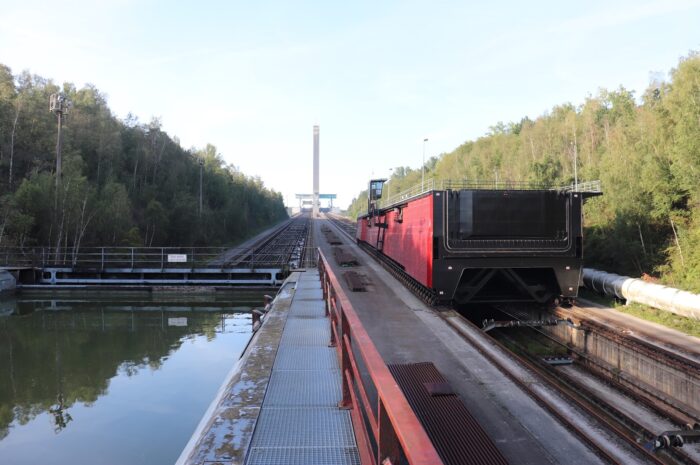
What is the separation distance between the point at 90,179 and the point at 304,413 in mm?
37824

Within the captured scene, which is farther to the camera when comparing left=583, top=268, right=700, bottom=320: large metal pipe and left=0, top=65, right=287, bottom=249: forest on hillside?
left=0, top=65, right=287, bottom=249: forest on hillside

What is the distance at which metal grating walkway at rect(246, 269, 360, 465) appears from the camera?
402 cm

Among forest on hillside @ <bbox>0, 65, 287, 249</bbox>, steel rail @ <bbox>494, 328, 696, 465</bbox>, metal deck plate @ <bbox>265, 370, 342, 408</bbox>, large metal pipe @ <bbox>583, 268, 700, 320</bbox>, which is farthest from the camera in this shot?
forest on hillside @ <bbox>0, 65, 287, 249</bbox>

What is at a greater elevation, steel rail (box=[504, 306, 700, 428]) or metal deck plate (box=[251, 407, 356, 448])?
metal deck plate (box=[251, 407, 356, 448])

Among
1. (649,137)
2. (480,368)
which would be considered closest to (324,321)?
(480,368)

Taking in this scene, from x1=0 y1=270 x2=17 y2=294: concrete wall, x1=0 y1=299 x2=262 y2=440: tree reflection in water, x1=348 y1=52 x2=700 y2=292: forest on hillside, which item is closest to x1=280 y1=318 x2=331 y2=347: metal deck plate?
x1=0 y1=299 x2=262 y2=440: tree reflection in water

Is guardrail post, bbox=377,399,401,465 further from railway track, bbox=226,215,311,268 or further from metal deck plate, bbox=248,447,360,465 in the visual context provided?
railway track, bbox=226,215,311,268

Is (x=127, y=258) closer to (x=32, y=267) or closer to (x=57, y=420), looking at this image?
(x=32, y=267)

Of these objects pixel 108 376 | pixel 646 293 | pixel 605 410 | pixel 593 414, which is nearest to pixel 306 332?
Result: pixel 593 414

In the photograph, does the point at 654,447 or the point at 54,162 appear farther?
the point at 54,162

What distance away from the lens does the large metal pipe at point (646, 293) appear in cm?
1091

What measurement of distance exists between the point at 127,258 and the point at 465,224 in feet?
74.6

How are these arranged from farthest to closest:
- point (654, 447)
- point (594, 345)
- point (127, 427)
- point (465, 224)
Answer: point (465, 224), point (594, 345), point (127, 427), point (654, 447)

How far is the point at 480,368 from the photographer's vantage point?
693cm
